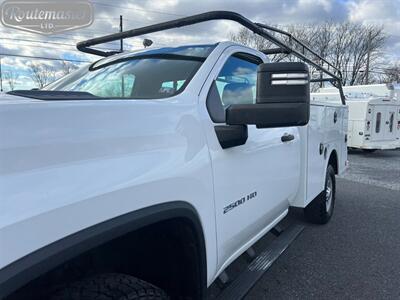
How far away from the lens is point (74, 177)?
1.22m

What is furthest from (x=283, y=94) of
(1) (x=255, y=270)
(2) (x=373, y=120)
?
(2) (x=373, y=120)

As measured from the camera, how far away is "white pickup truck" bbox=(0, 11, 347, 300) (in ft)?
3.69

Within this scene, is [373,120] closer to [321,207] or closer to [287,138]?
[321,207]

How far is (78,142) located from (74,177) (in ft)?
0.41

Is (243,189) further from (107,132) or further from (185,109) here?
(107,132)

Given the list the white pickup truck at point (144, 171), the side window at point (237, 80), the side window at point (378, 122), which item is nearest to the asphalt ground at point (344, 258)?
the white pickup truck at point (144, 171)

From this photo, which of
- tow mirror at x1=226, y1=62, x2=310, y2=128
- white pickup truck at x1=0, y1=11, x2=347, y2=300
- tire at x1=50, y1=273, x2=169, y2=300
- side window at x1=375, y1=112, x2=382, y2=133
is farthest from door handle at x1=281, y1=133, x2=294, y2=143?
side window at x1=375, y1=112, x2=382, y2=133

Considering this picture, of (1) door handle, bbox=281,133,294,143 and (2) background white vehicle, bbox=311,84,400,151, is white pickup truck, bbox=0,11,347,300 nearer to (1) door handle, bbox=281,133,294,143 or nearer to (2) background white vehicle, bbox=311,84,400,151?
(1) door handle, bbox=281,133,294,143

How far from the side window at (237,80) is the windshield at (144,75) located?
7.1 inches

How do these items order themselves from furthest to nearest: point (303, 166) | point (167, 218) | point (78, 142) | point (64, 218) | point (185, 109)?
point (303, 166) < point (185, 109) < point (167, 218) < point (78, 142) < point (64, 218)

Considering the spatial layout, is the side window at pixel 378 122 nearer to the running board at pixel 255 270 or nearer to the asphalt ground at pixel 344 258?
the asphalt ground at pixel 344 258

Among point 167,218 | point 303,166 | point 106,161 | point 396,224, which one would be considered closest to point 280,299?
point 303,166

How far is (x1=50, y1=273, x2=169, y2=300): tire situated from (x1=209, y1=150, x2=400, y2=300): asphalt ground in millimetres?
1763

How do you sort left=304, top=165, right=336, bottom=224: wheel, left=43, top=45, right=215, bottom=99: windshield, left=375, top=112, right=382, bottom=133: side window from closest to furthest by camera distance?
left=43, top=45, right=215, bottom=99: windshield, left=304, top=165, right=336, bottom=224: wheel, left=375, top=112, right=382, bottom=133: side window
